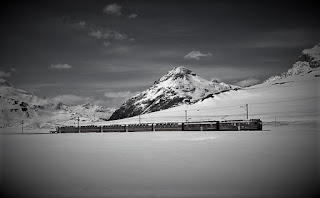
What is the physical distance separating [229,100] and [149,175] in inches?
6806

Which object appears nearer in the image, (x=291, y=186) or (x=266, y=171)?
(x=291, y=186)

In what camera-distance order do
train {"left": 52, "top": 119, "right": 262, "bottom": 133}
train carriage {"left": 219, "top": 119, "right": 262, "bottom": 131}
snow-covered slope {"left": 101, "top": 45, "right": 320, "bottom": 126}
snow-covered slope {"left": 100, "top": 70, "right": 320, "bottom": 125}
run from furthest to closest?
snow-covered slope {"left": 101, "top": 45, "right": 320, "bottom": 126} < snow-covered slope {"left": 100, "top": 70, "right": 320, "bottom": 125} < train {"left": 52, "top": 119, "right": 262, "bottom": 133} < train carriage {"left": 219, "top": 119, "right": 262, "bottom": 131}

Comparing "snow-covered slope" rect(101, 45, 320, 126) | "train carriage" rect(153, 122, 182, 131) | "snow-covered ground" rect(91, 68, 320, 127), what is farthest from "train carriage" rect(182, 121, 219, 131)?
"snow-covered slope" rect(101, 45, 320, 126)

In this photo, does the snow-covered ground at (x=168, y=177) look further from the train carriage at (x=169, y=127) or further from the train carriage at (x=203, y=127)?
the train carriage at (x=169, y=127)

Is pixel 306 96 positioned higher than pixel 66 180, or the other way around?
pixel 306 96

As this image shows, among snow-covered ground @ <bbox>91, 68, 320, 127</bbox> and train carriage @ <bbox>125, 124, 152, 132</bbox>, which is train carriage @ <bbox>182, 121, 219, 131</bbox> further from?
snow-covered ground @ <bbox>91, 68, 320, 127</bbox>

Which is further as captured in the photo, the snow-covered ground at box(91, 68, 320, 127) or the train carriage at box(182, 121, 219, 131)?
the snow-covered ground at box(91, 68, 320, 127)

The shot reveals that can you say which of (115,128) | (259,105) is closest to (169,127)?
(115,128)

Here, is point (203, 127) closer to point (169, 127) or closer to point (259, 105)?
point (169, 127)

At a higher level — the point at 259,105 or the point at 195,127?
the point at 259,105

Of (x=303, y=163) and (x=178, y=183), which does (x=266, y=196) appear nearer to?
(x=178, y=183)

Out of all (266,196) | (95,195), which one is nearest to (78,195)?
(95,195)

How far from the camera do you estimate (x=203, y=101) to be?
612ft

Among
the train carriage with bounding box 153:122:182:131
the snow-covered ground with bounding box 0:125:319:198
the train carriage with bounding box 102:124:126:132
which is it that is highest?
the snow-covered ground with bounding box 0:125:319:198
